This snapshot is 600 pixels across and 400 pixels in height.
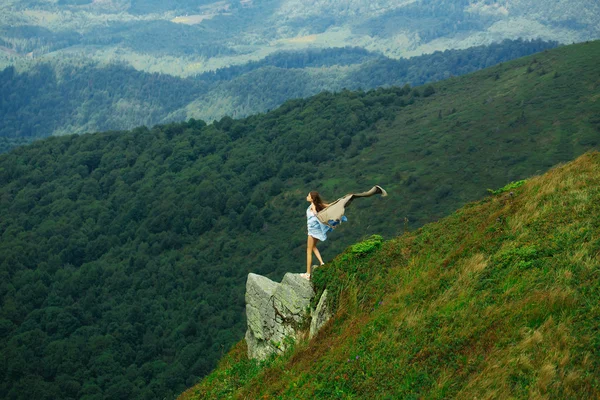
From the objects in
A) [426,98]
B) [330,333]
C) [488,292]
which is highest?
[488,292]

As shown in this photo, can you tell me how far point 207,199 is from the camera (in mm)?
142250

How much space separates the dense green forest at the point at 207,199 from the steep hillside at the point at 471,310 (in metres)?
61.0

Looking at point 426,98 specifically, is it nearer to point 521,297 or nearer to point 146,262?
point 146,262

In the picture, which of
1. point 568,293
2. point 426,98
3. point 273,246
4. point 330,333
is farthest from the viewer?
point 426,98

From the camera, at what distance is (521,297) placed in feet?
52.9

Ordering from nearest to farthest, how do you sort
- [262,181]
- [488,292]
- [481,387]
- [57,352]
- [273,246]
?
[481,387] → [488,292] → [57,352] → [273,246] → [262,181]

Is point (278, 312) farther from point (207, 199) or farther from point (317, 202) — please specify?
point (207, 199)

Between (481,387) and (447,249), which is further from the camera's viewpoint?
(447,249)

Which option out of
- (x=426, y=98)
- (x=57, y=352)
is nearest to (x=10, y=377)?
(x=57, y=352)

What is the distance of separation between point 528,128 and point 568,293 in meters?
115

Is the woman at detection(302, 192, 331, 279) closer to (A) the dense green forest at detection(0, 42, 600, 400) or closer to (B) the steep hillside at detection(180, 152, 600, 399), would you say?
(B) the steep hillside at detection(180, 152, 600, 399)

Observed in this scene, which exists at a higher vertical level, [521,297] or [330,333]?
[521,297]

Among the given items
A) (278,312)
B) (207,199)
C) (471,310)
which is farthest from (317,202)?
(207,199)

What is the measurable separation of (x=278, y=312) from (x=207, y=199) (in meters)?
121
